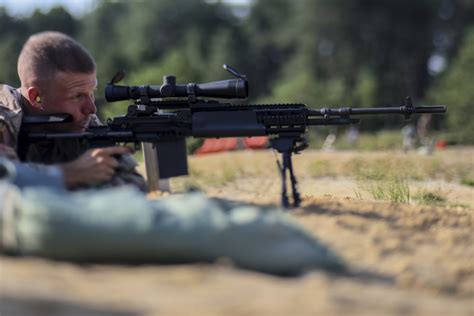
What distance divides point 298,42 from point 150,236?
58.4m

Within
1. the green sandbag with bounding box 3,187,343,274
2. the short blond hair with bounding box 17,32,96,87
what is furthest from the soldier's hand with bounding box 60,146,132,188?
the green sandbag with bounding box 3,187,343,274

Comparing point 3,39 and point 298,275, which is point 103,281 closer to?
point 298,275

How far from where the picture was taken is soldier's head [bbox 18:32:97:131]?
5711mm

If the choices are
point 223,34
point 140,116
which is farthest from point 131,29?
point 140,116

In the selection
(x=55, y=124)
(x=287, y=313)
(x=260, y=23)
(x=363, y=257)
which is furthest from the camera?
(x=260, y=23)

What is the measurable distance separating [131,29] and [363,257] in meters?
69.4

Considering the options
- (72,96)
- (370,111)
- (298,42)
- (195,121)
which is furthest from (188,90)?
(298,42)

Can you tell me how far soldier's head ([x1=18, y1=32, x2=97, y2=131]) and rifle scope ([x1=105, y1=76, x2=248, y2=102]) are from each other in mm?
328

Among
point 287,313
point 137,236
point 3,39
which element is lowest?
point 287,313

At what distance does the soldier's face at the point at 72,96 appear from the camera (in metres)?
→ 5.78

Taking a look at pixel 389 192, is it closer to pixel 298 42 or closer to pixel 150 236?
pixel 150 236

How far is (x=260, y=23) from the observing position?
71125 mm

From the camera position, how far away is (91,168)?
5137 mm

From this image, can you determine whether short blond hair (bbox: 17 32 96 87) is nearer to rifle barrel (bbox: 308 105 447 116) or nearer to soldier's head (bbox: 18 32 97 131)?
soldier's head (bbox: 18 32 97 131)
